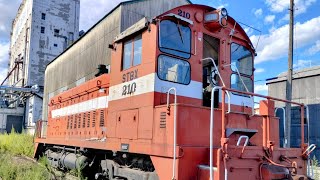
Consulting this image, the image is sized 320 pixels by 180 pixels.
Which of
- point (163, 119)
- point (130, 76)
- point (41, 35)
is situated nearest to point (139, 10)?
point (130, 76)

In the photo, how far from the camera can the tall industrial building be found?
128ft

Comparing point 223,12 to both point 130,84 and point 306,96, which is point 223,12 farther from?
point 306,96

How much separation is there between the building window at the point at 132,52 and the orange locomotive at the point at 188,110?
0.07 feet

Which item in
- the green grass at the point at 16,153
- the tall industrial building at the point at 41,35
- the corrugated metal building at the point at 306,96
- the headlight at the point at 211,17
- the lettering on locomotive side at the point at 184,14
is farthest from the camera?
the tall industrial building at the point at 41,35

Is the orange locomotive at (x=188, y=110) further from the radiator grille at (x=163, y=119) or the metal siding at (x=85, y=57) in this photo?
the metal siding at (x=85, y=57)

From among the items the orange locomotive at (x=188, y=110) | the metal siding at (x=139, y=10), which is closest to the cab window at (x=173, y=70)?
the orange locomotive at (x=188, y=110)

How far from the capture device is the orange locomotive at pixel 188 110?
4.74 metres

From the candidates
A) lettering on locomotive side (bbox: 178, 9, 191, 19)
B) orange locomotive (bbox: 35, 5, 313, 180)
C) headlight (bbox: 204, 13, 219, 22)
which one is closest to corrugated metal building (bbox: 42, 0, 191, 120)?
orange locomotive (bbox: 35, 5, 313, 180)

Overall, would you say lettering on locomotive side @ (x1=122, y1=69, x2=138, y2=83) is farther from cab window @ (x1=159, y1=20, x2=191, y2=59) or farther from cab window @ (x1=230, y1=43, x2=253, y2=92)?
cab window @ (x1=230, y1=43, x2=253, y2=92)

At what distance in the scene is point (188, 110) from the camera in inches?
195

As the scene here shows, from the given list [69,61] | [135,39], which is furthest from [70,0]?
[135,39]

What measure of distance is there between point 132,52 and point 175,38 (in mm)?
987

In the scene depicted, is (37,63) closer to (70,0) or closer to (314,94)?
(70,0)

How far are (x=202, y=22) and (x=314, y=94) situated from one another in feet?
32.9
